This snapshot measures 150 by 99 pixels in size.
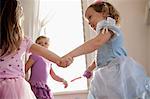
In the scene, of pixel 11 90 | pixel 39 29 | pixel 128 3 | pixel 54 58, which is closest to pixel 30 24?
pixel 39 29

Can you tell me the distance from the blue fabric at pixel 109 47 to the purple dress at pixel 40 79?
0.82m

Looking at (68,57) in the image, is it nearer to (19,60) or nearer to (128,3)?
(19,60)

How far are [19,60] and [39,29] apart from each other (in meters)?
1.53

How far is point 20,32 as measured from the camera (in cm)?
133

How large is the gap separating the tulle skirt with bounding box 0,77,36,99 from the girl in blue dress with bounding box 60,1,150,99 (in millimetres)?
262

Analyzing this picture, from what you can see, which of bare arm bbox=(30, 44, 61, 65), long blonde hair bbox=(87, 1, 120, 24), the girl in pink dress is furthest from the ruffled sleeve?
the girl in pink dress

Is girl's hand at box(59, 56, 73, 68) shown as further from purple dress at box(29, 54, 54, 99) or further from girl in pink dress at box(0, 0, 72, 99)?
purple dress at box(29, 54, 54, 99)

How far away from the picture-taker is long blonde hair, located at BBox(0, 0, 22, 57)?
1.27 m

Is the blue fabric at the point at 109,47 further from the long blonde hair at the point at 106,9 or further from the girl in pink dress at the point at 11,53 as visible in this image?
the girl in pink dress at the point at 11,53

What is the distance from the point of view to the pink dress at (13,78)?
1224 mm

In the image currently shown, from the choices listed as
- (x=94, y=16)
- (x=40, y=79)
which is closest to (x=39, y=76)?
(x=40, y=79)

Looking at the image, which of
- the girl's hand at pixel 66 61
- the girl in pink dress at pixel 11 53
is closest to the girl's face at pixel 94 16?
the girl's hand at pixel 66 61

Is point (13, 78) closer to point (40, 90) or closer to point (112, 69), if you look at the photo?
point (112, 69)

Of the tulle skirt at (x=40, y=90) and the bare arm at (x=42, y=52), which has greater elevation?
the bare arm at (x=42, y=52)
